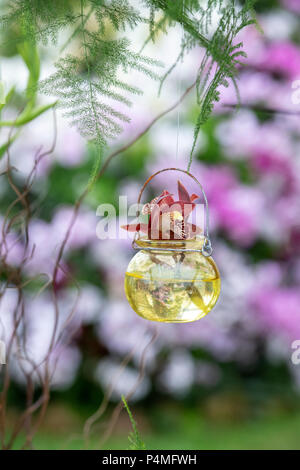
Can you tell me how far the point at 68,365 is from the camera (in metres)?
1.37

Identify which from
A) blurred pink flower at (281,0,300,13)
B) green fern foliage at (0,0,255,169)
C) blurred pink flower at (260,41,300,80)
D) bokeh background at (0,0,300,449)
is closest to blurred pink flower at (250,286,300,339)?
bokeh background at (0,0,300,449)

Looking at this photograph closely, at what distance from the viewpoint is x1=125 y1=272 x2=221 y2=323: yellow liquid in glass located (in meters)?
0.52

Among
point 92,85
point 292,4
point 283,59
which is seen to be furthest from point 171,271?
point 292,4

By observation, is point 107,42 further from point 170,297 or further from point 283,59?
point 283,59

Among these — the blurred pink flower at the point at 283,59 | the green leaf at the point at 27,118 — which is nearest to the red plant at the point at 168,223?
the green leaf at the point at 27,118

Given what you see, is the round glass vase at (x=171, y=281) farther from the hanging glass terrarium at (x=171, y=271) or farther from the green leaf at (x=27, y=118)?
the green leaf at (x=27, y=118)

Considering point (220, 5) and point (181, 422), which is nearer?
point (220, 5)

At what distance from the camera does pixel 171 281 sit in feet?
1.71

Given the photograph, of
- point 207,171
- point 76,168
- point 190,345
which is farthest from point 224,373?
point 76,168

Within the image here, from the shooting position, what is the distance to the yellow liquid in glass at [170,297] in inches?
20.6

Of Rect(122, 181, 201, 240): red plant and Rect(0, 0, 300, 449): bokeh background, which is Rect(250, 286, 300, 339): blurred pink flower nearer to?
Rect(0, 0, 300, 449): bokeh background

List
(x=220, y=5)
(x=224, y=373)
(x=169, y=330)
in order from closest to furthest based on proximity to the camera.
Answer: (x=220, y=5) < (x=169, y=330) < (x=224, y=373)
